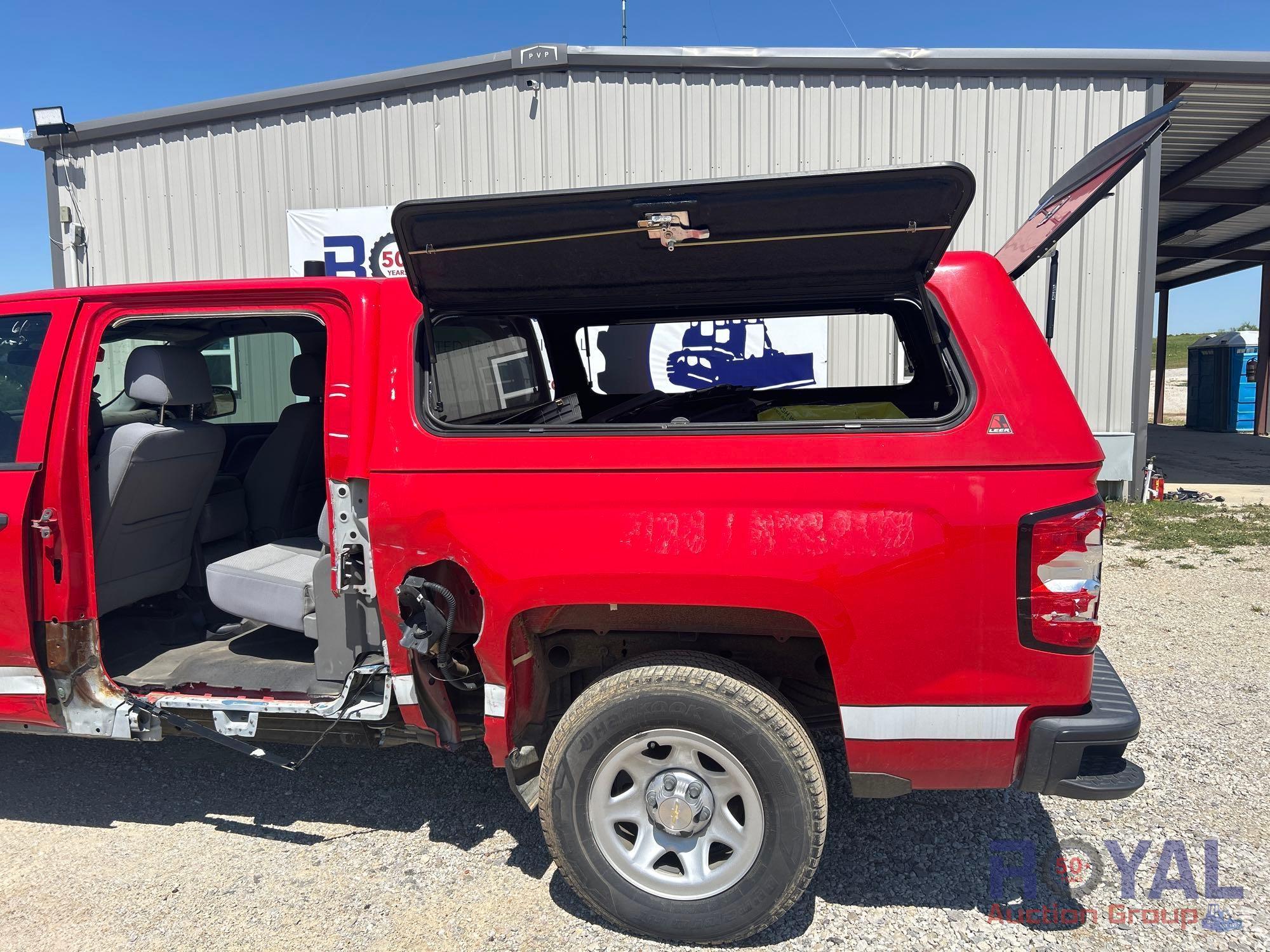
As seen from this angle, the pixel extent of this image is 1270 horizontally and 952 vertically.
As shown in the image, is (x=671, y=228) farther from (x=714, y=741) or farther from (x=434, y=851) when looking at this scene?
(x=434, y=851)

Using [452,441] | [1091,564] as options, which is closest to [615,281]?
[452,441]

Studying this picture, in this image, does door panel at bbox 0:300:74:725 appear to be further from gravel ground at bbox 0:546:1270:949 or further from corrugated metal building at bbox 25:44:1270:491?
corrugated metal building at bbox 25:44:1270:491

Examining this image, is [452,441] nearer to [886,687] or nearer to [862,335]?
[886,687]

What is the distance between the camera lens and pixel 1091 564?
85.7 inches

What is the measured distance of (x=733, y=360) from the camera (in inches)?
344

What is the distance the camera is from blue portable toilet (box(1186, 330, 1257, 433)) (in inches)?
739

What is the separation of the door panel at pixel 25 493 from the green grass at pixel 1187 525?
304 inches

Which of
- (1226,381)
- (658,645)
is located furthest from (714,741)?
(1226,381)

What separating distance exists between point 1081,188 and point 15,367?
3.62m

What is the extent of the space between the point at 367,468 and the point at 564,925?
1516mm

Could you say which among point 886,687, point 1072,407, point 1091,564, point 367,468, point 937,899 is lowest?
point 937,899

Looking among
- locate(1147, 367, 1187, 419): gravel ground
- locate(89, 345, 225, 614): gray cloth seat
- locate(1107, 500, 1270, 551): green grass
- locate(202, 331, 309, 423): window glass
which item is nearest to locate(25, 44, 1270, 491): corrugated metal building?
locate(1107, 500, 1270, 551): green grass

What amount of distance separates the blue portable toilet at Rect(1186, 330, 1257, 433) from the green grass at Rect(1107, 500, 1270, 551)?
38.5ft

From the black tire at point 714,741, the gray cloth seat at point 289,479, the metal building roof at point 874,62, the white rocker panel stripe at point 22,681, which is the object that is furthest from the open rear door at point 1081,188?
the metal building roof at point 874,62
